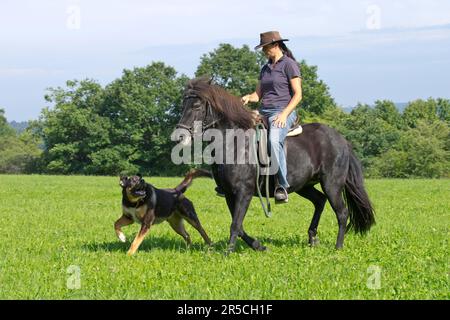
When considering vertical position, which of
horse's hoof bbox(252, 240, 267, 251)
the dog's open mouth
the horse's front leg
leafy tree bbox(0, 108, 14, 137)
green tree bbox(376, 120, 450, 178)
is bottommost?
leafy tree bbox(0, 108, 14, 137)

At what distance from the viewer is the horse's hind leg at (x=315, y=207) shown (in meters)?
11.1

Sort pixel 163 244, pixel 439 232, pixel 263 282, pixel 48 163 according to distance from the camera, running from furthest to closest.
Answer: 1. pixel 48 163
2. pixel 439 232
3. pixel 163 244
4. pixel 263 282

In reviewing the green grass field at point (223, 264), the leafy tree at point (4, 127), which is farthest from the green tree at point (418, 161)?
the leafy tree at point (4, 127)

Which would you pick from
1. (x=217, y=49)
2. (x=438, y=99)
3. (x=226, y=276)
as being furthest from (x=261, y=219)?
(x=438, y=99)

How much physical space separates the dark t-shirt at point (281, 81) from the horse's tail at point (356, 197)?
1.79 meters

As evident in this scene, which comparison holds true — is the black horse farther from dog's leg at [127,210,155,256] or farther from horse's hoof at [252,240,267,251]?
dog's leg at [127,210,155,256]

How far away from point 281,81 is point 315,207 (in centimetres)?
269

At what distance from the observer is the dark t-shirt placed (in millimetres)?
9867

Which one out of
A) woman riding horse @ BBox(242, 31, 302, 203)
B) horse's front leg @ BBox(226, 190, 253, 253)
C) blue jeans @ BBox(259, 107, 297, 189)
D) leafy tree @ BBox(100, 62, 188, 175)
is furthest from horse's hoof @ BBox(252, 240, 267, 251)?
leafy tree @ BBox(100, 62, 188, 175)

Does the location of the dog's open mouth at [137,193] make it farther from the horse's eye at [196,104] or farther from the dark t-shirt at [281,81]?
the dark t-shirt at [281,81]

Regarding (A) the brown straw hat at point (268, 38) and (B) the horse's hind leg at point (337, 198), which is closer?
(A) the brown straw hat at point (268, 38)

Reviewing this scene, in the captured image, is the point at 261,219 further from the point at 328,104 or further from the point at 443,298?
the point at 328,104

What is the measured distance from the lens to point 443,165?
255 feet

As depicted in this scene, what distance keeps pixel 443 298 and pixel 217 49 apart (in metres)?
73.4
